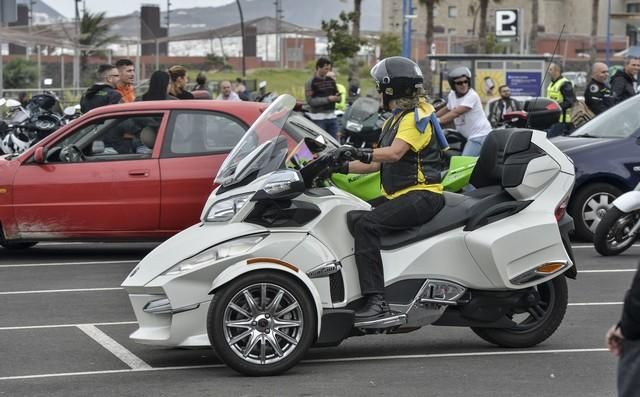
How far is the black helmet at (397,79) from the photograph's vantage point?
8.14m

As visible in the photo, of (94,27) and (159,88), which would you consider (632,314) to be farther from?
(94,27)

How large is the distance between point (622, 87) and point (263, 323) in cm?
1238

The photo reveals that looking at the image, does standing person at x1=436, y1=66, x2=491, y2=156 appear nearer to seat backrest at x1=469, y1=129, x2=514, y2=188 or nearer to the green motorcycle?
the green motorcycle

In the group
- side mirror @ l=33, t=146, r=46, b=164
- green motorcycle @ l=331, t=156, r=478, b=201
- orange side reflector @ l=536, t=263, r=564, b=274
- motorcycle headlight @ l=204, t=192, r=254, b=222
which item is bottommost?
orange side reflector @ l=536, t=263, r=564, b=274

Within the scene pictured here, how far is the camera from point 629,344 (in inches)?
175

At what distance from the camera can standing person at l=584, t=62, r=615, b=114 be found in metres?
19.2

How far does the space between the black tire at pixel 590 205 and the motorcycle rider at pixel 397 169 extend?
248 inches

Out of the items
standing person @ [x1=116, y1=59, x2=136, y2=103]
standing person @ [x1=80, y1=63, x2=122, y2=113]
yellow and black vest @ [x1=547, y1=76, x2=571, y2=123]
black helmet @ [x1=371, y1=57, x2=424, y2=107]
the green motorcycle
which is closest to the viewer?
black helmet @ [x1=371, y1=57, x2=424, y2=107]

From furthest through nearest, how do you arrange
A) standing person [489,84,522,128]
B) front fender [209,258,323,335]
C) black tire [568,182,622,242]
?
standing person [489,84,522,128] < black tire [568,182,622,242] < front fender [209,258,323,335]

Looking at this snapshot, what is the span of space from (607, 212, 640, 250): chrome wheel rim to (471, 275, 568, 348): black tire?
4576mm

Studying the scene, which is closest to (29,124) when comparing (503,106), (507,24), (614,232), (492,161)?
(503,106)

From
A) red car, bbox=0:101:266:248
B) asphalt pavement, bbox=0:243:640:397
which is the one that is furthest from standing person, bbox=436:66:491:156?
asphalt pavement, bbox=0:243:640:397

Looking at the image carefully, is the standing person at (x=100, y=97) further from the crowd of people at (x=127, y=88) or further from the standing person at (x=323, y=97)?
the standing person at (x=323, y=97)

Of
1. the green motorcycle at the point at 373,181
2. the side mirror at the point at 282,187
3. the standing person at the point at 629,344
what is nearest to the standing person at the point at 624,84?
the green motorcycle at the point at 373,181
